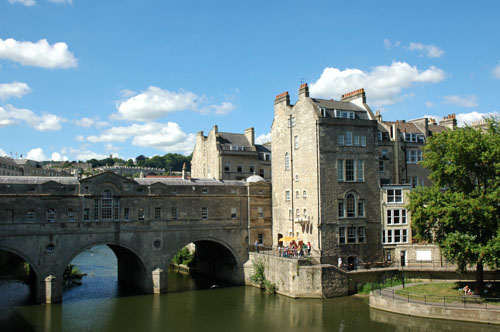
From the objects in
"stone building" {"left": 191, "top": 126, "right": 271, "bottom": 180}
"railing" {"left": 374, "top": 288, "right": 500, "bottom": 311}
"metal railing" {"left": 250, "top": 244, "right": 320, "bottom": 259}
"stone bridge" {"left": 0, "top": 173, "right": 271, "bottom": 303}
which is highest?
"stone building" {"left": 191, "top": 126, "right": 271, "bottom": 180}

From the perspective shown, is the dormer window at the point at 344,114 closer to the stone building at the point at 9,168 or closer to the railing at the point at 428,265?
the railing at the point at 428,265

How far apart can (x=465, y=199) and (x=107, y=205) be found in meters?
29.8

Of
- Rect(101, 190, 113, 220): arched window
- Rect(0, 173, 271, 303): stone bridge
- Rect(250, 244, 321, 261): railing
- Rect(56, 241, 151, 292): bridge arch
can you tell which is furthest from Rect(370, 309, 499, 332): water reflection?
Rect(101, 190, 113, 220): arched window

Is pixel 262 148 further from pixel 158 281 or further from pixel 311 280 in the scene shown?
pixel 311 280

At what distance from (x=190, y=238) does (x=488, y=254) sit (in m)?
25.7

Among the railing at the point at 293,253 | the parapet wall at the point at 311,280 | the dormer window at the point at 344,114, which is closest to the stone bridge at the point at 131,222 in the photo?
the railing at the point at 293,253

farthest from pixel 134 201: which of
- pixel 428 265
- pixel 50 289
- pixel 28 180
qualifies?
pixel 428 265

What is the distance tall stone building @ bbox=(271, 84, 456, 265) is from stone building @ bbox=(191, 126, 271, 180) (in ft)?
37.8

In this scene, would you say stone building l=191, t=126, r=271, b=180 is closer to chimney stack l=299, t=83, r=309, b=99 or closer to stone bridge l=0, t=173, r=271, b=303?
stone bridge l=0, t=173, r=271, b=303

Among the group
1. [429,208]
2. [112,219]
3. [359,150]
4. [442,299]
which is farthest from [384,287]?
[112,219]

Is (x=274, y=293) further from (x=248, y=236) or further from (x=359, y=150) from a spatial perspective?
(x=359, y=150)

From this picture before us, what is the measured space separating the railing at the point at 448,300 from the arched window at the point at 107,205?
2422cm

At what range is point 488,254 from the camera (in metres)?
31.6

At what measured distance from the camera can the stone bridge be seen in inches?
1474
